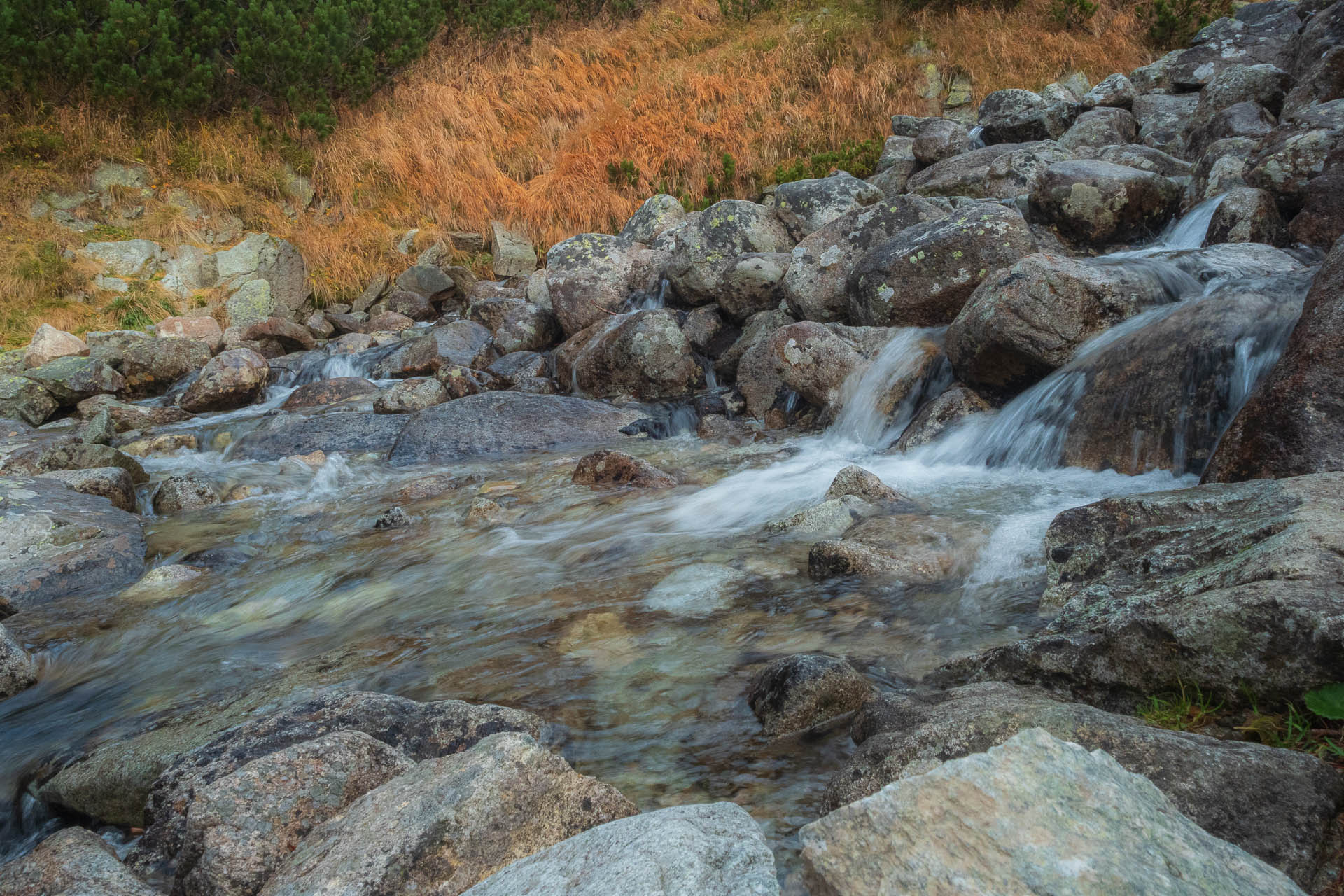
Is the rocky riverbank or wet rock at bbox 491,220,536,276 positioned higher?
wet rock at bbox 491,220,536,276

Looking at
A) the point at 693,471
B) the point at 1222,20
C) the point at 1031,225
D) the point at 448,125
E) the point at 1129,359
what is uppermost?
the point at 448,125

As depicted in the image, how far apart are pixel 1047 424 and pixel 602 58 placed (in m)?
18.0

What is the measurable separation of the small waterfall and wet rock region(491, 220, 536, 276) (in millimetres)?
9612

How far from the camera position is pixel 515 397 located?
8742 millimetres

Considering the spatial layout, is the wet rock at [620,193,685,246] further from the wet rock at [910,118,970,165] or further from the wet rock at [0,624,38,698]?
the wet rock at [0,624,38,698]

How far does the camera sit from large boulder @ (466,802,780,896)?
1290mm

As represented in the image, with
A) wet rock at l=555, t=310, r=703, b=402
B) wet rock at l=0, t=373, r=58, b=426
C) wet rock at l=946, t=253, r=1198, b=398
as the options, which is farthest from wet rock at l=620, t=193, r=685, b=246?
wet rock at l=0, t=373, r=58, b=426

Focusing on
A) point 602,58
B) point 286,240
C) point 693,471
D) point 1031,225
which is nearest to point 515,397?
point 693,471

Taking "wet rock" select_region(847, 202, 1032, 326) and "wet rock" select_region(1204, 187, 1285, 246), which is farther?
"wet rock" select_region(847, 202, 1032, 326)

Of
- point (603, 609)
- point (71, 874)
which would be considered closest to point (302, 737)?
point (71, 874)

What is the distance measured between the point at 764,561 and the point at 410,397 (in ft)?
22.1

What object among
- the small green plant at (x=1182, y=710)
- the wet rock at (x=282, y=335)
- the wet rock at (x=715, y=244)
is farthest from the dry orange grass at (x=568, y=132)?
the small green plant at (x=1182, y=710)

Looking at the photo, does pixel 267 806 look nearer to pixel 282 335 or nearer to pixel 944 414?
pixel 944 414

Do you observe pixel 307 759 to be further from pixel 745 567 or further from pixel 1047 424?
pixel 1047 424
